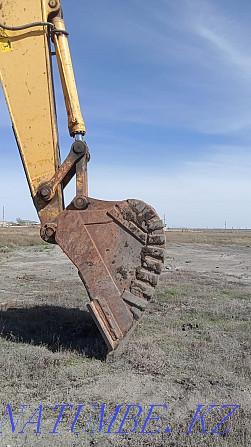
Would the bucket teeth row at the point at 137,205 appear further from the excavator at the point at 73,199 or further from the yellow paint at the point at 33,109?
the yellow paint at the point at 33,109

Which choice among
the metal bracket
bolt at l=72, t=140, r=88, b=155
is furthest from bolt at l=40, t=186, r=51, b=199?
bolt at l=72, t=140, r=88, b=155

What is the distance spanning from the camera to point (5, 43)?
5.14 m

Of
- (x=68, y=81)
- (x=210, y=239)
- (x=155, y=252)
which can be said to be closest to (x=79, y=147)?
(x=68, y=81)

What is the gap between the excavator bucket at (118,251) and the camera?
483 cm

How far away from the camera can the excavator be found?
4.85 m

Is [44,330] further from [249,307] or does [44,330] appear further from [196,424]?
[249,307]

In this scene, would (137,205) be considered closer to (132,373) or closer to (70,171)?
(70,171)

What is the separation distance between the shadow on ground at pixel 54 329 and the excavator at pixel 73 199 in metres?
0.81

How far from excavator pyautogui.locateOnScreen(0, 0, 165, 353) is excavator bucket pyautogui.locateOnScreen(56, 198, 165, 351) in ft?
0.04

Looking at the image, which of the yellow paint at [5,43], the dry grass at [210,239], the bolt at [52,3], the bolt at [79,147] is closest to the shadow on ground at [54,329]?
the bolt at [79,147]

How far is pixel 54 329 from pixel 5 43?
428 cm

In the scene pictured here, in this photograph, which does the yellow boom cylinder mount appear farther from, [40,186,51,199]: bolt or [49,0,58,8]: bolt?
[40,186,51,199]: bolt

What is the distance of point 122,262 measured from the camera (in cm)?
495

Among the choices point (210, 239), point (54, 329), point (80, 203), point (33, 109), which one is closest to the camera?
point (80, 203)
